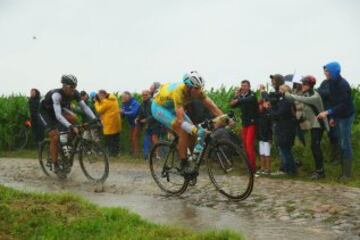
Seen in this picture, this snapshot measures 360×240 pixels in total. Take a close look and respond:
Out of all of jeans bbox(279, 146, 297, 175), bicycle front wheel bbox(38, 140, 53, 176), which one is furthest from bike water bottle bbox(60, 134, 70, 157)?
jeans bbox(279, 146, 297, 175)

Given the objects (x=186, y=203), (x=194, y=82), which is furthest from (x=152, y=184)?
(x=194, y=82)

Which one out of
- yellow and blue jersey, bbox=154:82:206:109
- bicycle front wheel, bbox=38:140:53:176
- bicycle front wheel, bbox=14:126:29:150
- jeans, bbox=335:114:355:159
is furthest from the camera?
bicycle front wheel, bbox=14:126:29:150

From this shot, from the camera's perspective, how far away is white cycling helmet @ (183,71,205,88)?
10242 mm

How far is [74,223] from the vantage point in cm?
831

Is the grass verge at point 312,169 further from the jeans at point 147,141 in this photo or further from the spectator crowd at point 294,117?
the jeans at point 147,141

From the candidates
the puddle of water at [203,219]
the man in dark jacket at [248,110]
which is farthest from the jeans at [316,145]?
the puddle of water at [203,219]

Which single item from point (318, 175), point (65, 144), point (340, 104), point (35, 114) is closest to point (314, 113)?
point (340, 104)

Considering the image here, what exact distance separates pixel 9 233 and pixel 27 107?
54.6 feet

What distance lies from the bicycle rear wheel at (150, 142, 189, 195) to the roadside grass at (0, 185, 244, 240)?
2.14m

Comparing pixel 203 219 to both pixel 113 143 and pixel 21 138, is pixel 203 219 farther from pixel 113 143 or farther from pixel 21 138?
pixel 21 138

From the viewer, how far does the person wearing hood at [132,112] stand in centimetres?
1911

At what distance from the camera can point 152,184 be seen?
42.9 ft

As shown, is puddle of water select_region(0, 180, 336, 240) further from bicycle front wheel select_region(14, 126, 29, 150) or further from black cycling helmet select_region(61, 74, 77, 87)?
bicycle front wheel select_region(14, 126, 29, 150)

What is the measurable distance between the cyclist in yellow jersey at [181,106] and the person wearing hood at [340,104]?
2745mm
